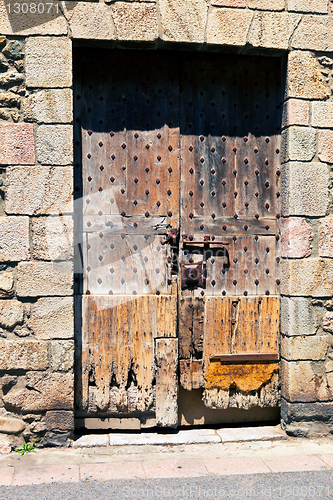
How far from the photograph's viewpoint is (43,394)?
2.90 m

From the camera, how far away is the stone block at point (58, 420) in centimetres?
291

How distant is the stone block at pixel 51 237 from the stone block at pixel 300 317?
1.64 metres

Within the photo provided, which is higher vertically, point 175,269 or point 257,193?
point 257,193

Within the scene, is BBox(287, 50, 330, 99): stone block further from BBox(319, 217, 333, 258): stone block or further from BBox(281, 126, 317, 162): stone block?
BBox(319, 217, 333, 258): stone block

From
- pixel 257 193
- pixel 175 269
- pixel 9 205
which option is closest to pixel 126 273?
pixel 175 269

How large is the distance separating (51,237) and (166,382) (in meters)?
1.35

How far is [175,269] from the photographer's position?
321cm

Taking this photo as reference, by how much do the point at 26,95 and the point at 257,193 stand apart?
1.82 m

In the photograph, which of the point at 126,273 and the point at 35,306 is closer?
the point at 35,306

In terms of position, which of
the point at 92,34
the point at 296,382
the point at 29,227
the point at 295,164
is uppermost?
the point at 92,34

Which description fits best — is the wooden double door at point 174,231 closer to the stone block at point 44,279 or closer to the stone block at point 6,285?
the stone block at point 44,279

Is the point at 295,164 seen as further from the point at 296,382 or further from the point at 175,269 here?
the point at 296,382

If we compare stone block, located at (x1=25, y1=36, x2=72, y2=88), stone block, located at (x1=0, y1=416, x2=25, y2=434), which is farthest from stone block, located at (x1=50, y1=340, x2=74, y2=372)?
stone block, located at (x1=25, y1=36, x2=72, y2=88)

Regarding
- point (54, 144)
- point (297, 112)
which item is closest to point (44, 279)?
point (54, 144)
